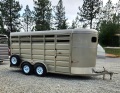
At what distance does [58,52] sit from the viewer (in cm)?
996

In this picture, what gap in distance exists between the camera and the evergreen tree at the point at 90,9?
42062 mm

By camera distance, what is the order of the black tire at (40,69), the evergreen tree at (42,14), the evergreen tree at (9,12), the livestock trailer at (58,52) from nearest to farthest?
the livestock trailer at (58,52)
the black tire at (40,69)
the evergreen tree at (9,12)
the evergreen tree at (42,14)

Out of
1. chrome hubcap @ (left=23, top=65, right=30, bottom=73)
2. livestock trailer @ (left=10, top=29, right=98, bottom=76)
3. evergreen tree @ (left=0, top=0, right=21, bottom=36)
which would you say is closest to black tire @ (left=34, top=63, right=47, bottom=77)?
livestock trailer @ (left=10, top=29, right=98, bottom=76)

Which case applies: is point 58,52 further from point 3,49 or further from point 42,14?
point 42,14

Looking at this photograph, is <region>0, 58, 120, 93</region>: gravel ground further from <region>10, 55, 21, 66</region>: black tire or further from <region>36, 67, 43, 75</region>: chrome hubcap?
<region>10, 55, 21, 66</region>: black tire

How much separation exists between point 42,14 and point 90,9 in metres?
8.43

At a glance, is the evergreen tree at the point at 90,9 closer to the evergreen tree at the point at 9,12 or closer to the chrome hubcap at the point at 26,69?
the evergreen tree at the point at 9,12

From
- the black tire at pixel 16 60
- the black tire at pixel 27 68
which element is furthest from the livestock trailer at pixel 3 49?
the black tire at pixel 27 68

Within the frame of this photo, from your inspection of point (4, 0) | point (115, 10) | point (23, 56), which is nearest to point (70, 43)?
point (23, 56)

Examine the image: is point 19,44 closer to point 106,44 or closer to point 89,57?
point 89,57

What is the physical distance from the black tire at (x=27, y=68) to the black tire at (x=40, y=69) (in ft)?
0.86

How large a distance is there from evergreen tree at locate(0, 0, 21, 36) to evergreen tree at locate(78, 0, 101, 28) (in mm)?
11257

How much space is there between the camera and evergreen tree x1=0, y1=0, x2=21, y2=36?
4012 cm

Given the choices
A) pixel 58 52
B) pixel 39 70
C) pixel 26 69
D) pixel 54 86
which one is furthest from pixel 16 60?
pixel 54 86
